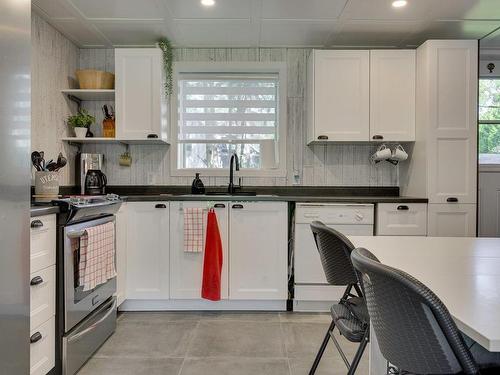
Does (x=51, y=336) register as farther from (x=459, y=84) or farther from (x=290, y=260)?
(x=459, y=84)

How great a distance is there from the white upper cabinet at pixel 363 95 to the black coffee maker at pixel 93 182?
1948 mm

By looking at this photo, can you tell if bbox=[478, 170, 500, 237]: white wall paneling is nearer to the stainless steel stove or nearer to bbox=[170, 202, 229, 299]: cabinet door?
bbox=[170, 202, 229, 299]: cabinet door

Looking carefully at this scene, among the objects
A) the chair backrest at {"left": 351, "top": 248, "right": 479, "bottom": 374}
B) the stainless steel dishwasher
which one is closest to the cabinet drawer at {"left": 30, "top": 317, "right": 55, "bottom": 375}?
the chair backrest at {"left": 351, "top": 248, "right": 479, "bottom": 374}

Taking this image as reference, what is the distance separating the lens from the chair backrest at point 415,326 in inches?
28.3

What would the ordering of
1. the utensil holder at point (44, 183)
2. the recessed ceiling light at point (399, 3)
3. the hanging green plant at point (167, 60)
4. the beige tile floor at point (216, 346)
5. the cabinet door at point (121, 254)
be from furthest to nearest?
1. the hanging green plant at point (167, 60)
2. the cabinet door at point (121, 254)
3. the recessed ceiling light at point (399, 3)
4. the utensil holder at point (44, 183)
5. the beige tile floor at point (216, 346)

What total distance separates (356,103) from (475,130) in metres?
1.00

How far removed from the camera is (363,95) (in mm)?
3246

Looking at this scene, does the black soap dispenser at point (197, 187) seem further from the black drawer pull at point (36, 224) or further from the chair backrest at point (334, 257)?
the chair backrest at point (334, 257)

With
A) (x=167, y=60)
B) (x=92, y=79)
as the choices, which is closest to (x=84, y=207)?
(x=92, y=79)

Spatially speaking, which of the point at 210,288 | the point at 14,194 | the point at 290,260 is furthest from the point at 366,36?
the point at 14,194

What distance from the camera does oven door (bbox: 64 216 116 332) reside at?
2.00 metres

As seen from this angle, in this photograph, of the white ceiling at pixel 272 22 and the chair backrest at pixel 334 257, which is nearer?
the chair backrest at pixel 334 257

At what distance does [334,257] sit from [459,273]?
1.87 ft

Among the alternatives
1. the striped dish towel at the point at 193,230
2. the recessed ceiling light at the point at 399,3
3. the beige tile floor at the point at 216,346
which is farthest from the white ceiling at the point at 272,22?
the beige tile floor at the point at 216,346
